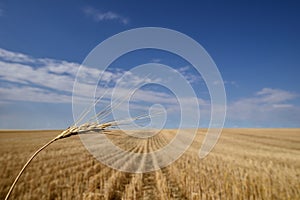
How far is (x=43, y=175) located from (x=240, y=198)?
6814 mm

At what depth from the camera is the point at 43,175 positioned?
1005 centimetres

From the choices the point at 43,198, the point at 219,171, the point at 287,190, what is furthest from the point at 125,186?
the point at 287,190

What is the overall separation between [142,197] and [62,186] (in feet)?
8.31

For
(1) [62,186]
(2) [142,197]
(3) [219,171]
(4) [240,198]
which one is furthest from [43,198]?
(3) [219,171]

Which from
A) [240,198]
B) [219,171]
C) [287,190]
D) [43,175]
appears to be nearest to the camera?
[240,198]

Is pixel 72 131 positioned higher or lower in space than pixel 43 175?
higher

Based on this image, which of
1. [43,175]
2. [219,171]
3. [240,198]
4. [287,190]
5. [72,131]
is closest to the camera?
[72,131]

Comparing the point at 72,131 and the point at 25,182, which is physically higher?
the point at 72,131

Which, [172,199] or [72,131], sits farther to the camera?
[172,199]

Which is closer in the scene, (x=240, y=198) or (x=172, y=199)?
(x=240, y=198)

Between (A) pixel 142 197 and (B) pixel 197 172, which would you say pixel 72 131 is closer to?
(A) pixel 142 197

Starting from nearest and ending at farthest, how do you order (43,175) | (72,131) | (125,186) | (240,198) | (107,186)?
(72,131) < (240,198) < (107,186) < (125,186) < (43,175)

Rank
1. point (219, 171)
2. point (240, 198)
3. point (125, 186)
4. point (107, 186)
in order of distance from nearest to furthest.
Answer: point (240, 198)
point (107, 186)
point (125, 186)
point (219, 171)

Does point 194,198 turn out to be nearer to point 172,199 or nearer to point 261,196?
point 172,199
